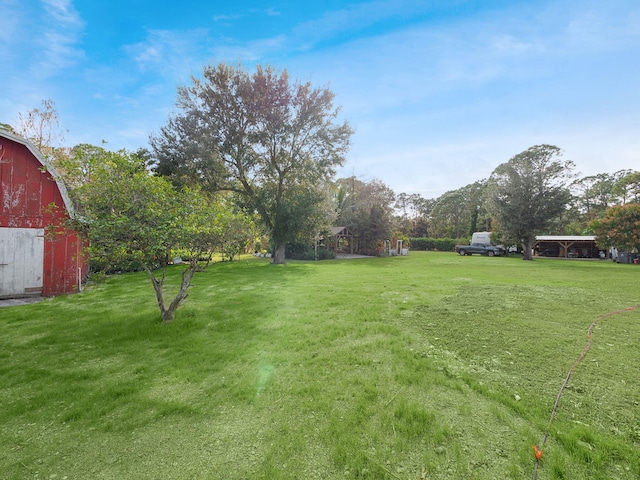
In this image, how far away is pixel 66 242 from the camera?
7.82 metres

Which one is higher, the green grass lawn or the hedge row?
the hedge row

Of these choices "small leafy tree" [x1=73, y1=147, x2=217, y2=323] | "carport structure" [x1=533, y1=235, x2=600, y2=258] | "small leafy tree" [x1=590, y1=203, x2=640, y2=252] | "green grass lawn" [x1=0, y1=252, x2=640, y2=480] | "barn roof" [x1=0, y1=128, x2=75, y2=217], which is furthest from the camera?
"carport structure" [x1=533, y1=235, x2=600, y2=258]

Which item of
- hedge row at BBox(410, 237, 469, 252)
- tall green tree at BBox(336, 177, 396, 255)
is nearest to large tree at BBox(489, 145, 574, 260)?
tall green tree at BBox(336, 177, 396, 255)

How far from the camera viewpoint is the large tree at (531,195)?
23531 mm

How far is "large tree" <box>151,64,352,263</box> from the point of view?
15.6 metres

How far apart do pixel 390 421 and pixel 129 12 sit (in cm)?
1099

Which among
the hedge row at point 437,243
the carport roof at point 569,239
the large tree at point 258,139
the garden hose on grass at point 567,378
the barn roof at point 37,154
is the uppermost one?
the large tree at point 258,139

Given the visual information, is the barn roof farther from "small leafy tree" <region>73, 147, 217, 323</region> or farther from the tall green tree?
the tall green tree

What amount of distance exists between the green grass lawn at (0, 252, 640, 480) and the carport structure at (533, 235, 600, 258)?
30.9 m

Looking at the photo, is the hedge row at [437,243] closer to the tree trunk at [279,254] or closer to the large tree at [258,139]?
the large tree at [258,139]

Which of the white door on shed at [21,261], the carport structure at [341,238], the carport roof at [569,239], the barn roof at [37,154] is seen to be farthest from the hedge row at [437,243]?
the white door on shed at [21,261]

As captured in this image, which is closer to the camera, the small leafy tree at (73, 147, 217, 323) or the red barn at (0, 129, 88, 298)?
the small leafy tree at (73, 147, 217, 323)

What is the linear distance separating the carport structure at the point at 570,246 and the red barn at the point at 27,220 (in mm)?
39821

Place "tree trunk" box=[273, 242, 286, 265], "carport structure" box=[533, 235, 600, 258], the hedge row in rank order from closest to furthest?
"tree trunk" box=[273, 242, 286, 265] → "carport structure" box=[533, 235, 600, 258] → the hedge row
